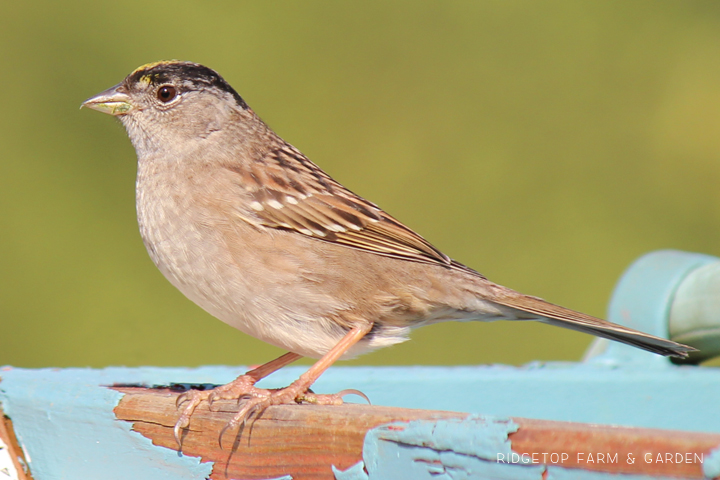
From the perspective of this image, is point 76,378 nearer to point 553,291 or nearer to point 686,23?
point 553,291

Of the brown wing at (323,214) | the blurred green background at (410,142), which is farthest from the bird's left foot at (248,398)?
the blurred green background at (410,142)

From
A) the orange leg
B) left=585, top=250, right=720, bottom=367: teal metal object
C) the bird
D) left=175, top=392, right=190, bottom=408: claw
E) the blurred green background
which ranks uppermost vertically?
the blurred green background

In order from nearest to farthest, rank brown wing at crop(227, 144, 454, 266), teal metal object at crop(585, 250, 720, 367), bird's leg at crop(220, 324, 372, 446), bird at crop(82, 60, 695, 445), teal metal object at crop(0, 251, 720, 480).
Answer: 1. teal metal object at crop(0, 251, 720, 480)
2. bird's leg at crop(220, 324, 372, 446)
3. bird at crop(82, 60, 695, 445)
4. brown wing at crop(227, 144, 454, 266)
5. teal metal object at crop(585, 250, 720, 367)

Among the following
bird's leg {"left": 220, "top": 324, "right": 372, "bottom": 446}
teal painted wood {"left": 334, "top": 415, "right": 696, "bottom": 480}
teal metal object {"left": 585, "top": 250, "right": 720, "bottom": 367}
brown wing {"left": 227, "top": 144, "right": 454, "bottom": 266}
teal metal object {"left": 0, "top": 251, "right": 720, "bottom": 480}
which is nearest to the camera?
teal painted wood {"left": 334, "top": 415, "right": 696, "bottom": 480}

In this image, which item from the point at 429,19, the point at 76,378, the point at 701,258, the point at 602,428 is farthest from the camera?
the point at 429,19

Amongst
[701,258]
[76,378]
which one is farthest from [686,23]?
[76,378]

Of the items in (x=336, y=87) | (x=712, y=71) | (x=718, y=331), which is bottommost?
(x=718, y=331)

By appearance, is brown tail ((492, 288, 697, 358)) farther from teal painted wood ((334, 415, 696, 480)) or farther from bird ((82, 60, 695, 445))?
teal painted wood ((334, 415, 696, 480))

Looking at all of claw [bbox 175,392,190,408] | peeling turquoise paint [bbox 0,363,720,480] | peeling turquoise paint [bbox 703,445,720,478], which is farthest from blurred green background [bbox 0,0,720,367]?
peeling turquoise paint [bbox 703,445,720,478]
